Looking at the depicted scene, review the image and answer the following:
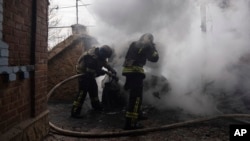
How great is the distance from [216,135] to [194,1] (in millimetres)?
5234

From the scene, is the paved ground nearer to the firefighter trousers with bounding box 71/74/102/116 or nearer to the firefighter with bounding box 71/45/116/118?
the firefighter trousers with bounding box 71/74/102/116

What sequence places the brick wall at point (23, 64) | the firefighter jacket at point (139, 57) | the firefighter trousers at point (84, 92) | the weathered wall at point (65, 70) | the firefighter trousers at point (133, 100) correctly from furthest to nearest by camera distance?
1. the weathered wall at point (65, 70)
2. the firefighter trousers at point (84, 92)
3. the firefighter jacket at point (139, 57)
4. the firefighter trousers at point (133, 100)
5. the brick wall at point (23, 64)

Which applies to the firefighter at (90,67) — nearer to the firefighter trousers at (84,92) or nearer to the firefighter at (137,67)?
the firefighter trousers at (84,92)

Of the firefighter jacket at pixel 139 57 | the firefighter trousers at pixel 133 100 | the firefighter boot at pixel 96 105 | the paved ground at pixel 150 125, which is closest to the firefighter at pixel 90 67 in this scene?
the firefighter boot at pixel 96 105

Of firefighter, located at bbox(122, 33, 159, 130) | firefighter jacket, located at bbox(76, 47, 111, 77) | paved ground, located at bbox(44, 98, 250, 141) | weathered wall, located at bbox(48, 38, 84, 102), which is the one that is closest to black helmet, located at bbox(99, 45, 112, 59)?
firefighter jacket, located at bbox(76, 47, 111, 77)

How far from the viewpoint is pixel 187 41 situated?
872 cm

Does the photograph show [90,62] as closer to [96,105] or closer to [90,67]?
[90,67]

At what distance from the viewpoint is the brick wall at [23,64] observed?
2898 millimetres

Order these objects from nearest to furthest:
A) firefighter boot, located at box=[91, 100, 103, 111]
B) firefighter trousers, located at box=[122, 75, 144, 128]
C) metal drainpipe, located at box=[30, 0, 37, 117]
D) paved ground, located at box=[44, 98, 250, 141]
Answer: metal drainpipe, located at box=[30, 0, 37, 117]
paved ground, located at box=[44, 98, 250, 141]
firefighter trousers, located at box=[122, 75, 144, 128]
firefighter boot, located at box=[91, 100, 103, 111]

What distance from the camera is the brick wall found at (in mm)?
2898

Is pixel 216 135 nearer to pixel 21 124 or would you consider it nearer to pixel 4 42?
pixel 21 124

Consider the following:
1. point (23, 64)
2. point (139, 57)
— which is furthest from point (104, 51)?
point (23, 64)

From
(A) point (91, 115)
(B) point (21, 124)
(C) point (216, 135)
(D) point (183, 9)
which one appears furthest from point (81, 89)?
(D) point (183, 9)

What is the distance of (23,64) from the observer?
3408 mm
